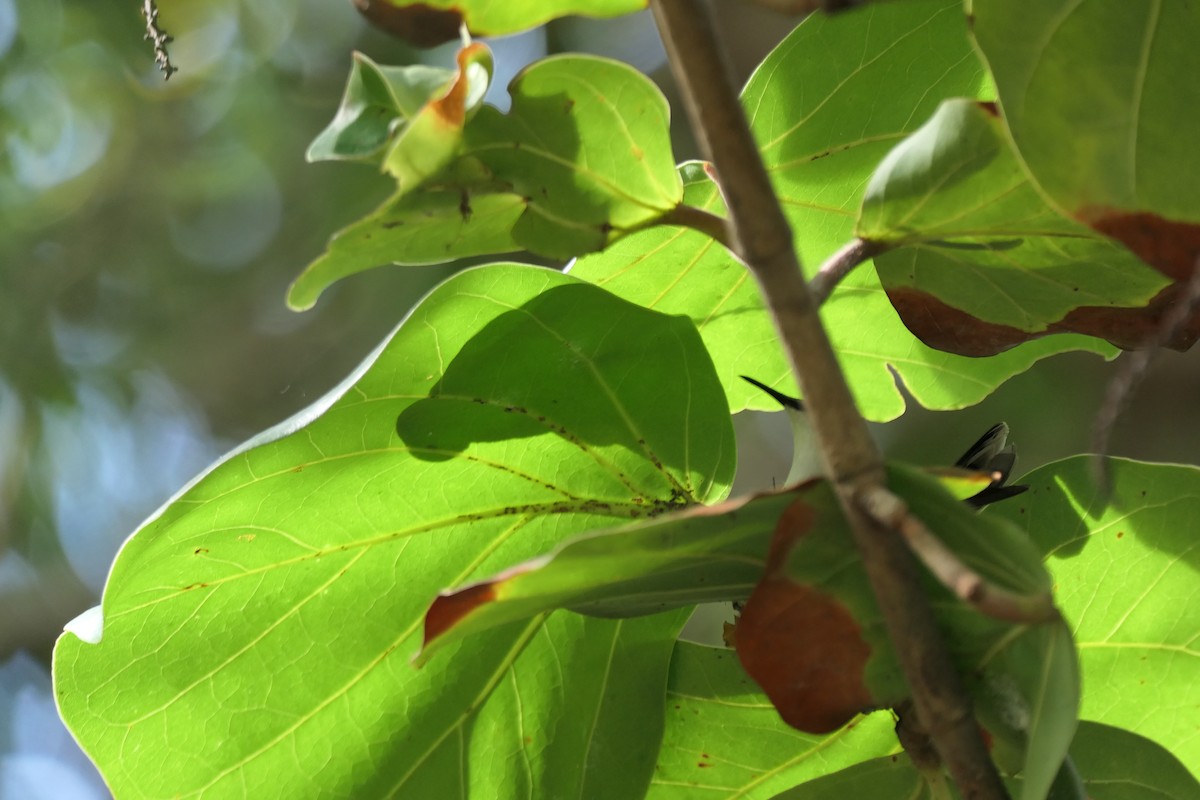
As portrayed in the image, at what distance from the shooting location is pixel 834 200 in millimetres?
473

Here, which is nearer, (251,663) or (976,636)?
(976,636)

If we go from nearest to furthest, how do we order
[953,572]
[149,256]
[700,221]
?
[953,572] < [700,221] < [149,256]

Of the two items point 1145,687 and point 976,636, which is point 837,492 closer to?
point 976,636

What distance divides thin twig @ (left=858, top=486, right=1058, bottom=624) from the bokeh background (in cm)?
148

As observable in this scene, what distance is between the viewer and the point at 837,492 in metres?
0.29

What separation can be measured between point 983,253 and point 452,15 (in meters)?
0.19

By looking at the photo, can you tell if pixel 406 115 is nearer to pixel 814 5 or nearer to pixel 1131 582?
pixel 814 5

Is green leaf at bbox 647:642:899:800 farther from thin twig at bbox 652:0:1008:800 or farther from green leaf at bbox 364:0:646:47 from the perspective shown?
green leaf at bbox 364:0:646:47

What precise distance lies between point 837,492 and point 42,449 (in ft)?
5.92

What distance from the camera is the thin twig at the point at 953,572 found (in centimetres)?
23

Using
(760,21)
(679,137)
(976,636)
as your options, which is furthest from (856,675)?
(679,137)

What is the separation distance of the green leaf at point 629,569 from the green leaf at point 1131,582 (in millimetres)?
180

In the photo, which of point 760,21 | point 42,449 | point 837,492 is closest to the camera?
point 837,492

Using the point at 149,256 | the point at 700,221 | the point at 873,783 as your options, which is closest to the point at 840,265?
the point at 700,221
